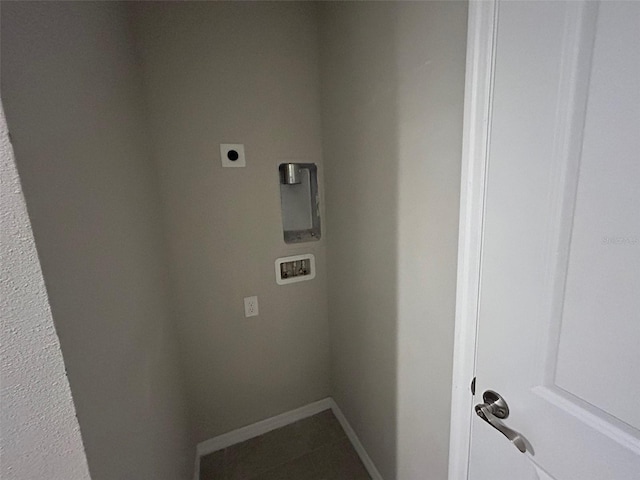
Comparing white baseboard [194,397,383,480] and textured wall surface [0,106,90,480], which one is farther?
white baseboard [194,397,383,480]

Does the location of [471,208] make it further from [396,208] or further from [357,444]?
[357,444]

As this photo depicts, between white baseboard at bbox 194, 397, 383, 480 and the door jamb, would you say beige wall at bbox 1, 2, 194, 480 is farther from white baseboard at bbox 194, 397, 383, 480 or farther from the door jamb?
the door jamb

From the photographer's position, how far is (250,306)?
4.91 ft

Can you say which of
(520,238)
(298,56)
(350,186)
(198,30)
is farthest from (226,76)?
(520,238)

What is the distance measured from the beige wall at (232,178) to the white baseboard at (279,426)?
0.05 meters

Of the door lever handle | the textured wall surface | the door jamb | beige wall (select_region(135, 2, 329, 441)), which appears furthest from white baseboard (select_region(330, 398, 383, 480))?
the textured wall surface

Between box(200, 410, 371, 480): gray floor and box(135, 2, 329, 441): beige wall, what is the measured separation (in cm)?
14

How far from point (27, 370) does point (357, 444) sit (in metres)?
1.57

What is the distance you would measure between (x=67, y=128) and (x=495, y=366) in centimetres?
108

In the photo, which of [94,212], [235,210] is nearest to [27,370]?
[94,212]

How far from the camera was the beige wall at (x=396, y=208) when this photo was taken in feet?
2.53

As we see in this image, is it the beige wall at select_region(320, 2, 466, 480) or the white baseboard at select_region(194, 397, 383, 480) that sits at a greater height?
the beige wall at select_region(320, 2, 466, 480)

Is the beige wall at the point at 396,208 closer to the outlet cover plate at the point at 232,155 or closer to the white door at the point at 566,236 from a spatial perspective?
the white door at the point at 566,236

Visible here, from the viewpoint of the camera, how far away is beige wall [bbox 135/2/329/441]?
1.22 meters
